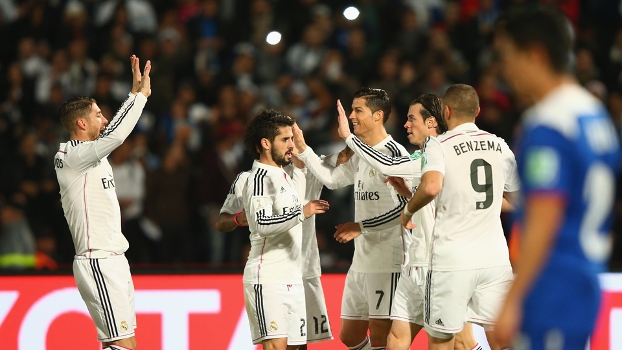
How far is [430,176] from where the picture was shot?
196 inches

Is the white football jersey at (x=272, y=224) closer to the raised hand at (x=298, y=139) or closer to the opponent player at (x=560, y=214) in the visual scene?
the raised hand at (x=298, y=139)

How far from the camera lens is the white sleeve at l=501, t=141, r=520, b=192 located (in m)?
5.39

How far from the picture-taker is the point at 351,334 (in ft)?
21.3

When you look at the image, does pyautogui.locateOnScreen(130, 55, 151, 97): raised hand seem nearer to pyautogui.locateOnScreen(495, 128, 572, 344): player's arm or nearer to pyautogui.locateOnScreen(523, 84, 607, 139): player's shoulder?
pyautogui.locateOnScreen(523, 84, 607, 139): player's shoulder

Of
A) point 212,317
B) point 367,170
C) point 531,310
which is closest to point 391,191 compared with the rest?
point 367,170

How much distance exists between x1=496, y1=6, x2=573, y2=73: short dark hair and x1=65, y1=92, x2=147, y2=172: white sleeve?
3561 mm


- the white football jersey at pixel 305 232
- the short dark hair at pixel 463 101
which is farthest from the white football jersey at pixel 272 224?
the short dark hair at pixel 463 101

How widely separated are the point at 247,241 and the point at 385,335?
3.55 metres

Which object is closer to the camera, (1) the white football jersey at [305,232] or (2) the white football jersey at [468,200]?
(2) the white football jersey at [468,200]

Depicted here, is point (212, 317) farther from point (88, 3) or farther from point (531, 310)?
point (88, 3)

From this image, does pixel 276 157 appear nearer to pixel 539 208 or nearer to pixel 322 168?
pixel 322 168

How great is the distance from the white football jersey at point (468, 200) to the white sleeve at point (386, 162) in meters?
0.47

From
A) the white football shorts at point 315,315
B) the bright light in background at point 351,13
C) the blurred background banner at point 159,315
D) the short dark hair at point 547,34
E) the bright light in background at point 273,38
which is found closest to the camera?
the short dark hair at point 547,34

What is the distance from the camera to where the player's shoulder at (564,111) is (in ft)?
8.66
